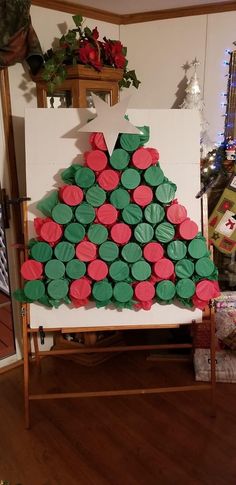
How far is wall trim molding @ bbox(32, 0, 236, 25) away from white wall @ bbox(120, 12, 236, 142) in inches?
1.0

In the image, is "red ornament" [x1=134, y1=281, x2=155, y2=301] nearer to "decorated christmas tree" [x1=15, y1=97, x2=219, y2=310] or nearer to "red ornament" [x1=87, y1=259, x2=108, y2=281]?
"decorated christmas tree" [x1=15, y1=97, x2=219, y2=310]

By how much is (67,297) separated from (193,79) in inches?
60.6

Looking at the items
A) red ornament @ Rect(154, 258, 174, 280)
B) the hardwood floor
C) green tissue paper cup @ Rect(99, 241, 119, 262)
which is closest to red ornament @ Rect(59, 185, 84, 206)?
green tissue paper cup @ Rect(99, 241, 119, 262)

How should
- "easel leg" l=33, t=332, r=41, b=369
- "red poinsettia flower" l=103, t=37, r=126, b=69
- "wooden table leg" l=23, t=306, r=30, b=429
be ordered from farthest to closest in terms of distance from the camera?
"easel leg" l=33, t=332, r=41, b=369 < "red poinsettia flower" l=103, t=37, r=126, b=69 < "wooden table leg" l=23, t=306, r=30, b=429

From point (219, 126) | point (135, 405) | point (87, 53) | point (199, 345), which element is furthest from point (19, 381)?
point (219, 126)

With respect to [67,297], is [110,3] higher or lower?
higher

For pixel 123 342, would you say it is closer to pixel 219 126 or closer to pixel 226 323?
pixel 226 323

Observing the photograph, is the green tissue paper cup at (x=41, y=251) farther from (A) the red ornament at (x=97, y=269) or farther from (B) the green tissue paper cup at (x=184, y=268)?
(B) the green tissue paper cup at (x=184, y=268)

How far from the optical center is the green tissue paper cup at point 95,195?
156 cm

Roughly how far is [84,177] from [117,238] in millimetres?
291

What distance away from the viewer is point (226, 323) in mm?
2266

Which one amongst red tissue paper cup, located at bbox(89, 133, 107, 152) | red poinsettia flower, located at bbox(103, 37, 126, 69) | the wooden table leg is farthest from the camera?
red poinsettia flower, located at bbox(103, 37, 126, 69)

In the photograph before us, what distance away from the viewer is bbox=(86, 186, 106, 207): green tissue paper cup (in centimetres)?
156

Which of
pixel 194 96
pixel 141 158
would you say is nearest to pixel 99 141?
pixel 141 158
